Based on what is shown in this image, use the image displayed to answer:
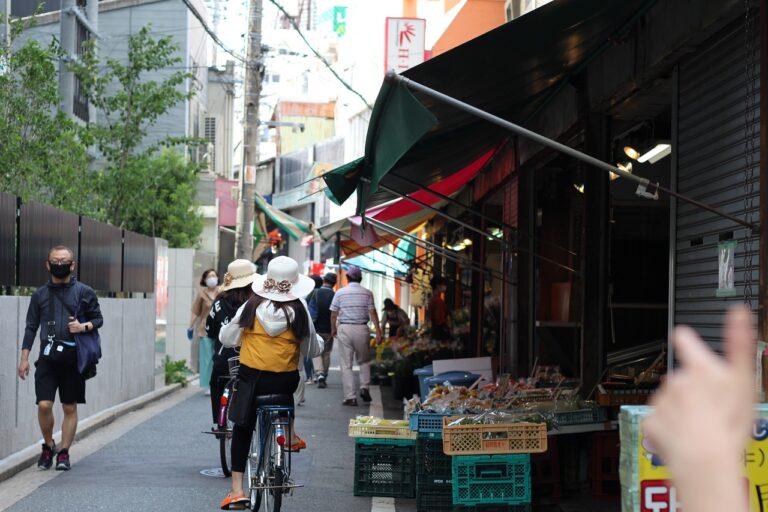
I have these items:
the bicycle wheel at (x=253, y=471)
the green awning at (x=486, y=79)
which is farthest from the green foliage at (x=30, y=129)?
the bicycle wheel at (x=253, y=471)

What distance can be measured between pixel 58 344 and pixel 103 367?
4453 mm

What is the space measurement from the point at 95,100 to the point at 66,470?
10.5m

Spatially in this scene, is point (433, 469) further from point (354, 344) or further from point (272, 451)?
point (354, 344)

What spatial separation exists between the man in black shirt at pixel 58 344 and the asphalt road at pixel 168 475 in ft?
1.23

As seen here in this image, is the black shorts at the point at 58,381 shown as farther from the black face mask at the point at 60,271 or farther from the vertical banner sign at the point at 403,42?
the vertical banner sign at the point at 403,42

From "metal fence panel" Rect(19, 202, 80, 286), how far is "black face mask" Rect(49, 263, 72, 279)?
3.67 feet

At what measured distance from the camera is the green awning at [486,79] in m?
6.54

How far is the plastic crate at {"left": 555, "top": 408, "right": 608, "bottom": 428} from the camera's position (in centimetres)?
895

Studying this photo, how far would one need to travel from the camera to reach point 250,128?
87.5ft

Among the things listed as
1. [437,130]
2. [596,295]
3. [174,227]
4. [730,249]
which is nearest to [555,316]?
[596,295]

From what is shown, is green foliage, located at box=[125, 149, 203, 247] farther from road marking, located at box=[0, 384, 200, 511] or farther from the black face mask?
the black face mask

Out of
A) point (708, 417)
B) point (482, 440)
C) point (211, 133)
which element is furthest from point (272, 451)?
point (211, 133)

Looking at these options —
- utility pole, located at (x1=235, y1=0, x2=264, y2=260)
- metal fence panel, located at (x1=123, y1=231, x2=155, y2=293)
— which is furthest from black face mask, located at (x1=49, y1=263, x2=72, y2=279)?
utility pole, located at (x1=235, y1=0, x2=264, y2=260)

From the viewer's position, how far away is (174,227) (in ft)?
87.5
